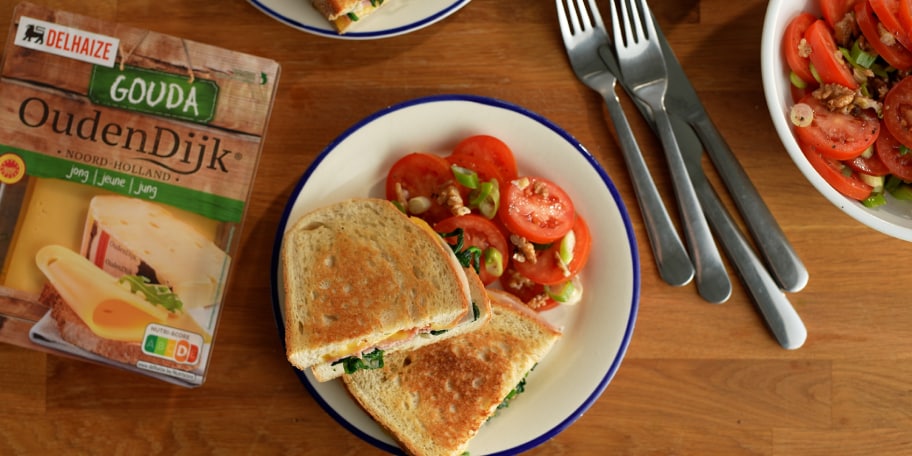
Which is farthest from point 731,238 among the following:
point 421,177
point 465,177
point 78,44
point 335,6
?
point 78,44

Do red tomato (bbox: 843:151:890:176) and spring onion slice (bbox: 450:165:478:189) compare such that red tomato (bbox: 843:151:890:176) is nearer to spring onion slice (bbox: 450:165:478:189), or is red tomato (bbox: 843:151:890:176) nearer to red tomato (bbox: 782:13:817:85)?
red tomato (bbox: 782:13:817:85)

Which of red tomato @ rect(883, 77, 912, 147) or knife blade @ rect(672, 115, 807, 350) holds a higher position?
red tomato @ rect(883, 77, 912, 147)

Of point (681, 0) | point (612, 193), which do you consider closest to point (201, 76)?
point (612, 193)

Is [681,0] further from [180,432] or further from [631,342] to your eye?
[180,432]

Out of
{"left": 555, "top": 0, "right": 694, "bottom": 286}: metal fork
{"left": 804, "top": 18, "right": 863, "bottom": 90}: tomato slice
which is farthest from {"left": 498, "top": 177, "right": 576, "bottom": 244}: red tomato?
{"left": 804, "top": 18, "right": 863, "bottom": 90}: tomato slice

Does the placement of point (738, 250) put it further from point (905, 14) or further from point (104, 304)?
point (104, 304)

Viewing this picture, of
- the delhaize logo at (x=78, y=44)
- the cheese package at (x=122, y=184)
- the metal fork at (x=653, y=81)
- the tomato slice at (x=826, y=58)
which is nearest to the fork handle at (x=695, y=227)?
the metal fork at (x=653, y=81)

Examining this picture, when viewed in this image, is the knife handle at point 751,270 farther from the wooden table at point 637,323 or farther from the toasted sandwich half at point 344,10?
the toasted sandwich half at point 344,10
